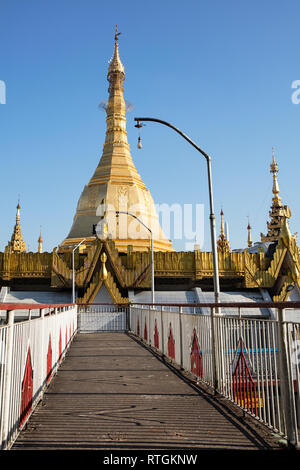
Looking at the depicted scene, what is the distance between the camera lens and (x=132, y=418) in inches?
241

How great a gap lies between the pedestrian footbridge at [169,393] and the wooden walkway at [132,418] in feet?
0.04

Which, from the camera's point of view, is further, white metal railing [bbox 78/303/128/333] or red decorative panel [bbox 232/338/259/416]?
white metal railing [bbox 78/303/128/333]

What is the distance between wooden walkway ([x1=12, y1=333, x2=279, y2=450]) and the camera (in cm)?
502

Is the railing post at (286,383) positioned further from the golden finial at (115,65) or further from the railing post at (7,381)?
the golden finial at (115,65)

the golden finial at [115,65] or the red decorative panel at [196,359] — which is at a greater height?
the golden finial at [115,65]

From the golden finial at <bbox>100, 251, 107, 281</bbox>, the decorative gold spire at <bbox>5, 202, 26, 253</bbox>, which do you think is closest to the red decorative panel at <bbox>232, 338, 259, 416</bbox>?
the golden finial at <bbox>100, 251, 107, 281</bbox>

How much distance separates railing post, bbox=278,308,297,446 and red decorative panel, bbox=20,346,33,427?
3.32 m

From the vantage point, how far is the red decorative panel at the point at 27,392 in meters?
5.61

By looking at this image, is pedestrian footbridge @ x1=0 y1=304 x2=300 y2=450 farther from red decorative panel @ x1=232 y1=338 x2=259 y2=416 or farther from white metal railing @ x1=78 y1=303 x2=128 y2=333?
white metal railing @ x1=78 y1=303 x2=128 y2=333

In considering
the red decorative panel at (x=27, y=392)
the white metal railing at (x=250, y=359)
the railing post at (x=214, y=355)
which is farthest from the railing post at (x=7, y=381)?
the railing post at (x=214, y=355)

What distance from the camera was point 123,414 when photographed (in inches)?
251
